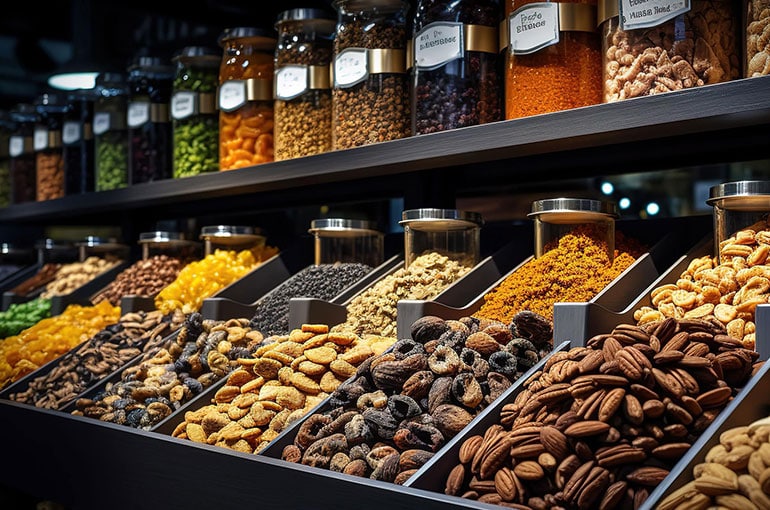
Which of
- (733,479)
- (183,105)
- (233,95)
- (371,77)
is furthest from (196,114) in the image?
(733,479)

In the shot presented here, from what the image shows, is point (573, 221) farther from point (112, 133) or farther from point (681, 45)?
point (112, 133)

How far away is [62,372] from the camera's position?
2.29 meters

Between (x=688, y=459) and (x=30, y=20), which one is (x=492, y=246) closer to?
(x=688, y=459)

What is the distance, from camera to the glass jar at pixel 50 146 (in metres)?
3.46

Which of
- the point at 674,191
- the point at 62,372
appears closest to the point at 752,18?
the point at 62,372

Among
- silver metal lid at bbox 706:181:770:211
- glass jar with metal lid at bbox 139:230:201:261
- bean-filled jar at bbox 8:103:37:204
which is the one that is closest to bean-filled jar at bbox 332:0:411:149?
silver metal lid at bbox 706:181:770:211

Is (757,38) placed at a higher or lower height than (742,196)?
higher

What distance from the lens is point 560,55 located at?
5.61ft

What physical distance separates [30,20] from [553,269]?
4.25 meters

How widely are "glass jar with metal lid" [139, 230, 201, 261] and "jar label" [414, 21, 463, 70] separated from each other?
A: 53.1 inches

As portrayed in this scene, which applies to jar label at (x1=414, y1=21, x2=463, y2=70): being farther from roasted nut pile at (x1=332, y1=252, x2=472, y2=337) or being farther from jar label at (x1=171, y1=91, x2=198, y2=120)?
jar label at (x1=171, y1=91, x2=198, y2=120)

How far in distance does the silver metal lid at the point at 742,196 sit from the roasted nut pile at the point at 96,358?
1.41m

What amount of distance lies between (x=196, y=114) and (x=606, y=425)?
1.91 m

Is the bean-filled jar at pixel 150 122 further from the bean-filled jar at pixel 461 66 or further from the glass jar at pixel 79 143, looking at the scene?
the bean-filled jar at pixel 461 66
